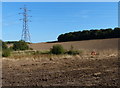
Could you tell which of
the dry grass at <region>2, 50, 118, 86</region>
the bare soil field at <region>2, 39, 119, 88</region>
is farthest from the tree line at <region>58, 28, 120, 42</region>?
the dry grass at <region>2, 50, 118, 86</region>

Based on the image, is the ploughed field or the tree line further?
the tree line

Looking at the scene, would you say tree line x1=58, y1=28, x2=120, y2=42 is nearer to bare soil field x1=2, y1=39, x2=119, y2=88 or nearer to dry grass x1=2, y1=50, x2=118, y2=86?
bare soil field x1=2, y1=39, x2=119, y2=88

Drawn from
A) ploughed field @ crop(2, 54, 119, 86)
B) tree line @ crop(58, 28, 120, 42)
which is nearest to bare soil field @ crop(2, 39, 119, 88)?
ploughed field @ crop(2, 54, 119, 86)

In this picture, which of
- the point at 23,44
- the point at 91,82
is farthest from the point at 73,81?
the point at 23,44

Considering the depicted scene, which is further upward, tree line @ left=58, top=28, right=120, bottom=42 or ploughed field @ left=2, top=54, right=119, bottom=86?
tree line @ left=58, top=28, right=120, bottom=42

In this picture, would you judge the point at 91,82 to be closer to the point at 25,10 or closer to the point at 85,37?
the point at 25,10

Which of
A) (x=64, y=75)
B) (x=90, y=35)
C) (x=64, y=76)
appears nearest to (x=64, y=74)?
(x=64, y=75)

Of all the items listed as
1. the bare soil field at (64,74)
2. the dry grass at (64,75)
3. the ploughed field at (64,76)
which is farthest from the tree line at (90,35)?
the ploughed field at (64,76)

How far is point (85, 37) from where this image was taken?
70312 millimetres

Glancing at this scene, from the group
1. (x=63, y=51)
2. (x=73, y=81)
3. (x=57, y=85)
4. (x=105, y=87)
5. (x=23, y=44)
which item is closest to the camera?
(x=105, y=87)

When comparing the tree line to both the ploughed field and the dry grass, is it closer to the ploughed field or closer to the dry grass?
the dry grass

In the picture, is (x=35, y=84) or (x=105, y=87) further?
(x=35, y=84)

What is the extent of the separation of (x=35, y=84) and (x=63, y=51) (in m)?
31.5

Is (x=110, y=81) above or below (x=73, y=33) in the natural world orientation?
below
